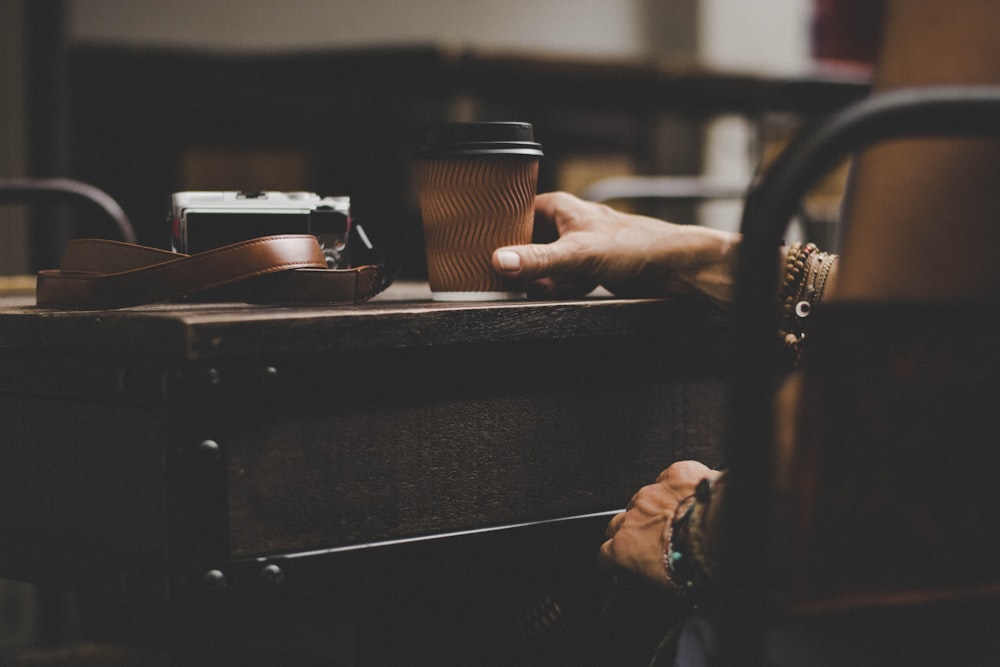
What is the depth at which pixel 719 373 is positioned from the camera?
118 centimetres

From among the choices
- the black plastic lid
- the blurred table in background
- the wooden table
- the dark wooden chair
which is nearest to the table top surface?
the wooden table

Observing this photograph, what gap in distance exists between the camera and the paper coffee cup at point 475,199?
107cm

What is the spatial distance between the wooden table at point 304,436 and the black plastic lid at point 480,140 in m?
0.13

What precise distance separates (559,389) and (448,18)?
17.0ft

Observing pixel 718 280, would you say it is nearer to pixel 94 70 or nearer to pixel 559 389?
pixel 559 389

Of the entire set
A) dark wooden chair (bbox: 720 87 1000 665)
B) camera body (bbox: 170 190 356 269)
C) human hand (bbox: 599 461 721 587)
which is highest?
camera body (bbox: 170 190 356 269)

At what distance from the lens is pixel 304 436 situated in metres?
0.88

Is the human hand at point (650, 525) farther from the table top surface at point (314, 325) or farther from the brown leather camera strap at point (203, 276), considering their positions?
the brown leather camera strap at point (203, 276)

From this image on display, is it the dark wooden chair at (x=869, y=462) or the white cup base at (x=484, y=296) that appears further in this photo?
the white cup base at (x=484, y=296)

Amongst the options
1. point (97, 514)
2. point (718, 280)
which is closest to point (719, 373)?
point (718, 280)

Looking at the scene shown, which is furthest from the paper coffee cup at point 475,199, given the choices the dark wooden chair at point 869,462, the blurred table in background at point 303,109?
the blurred table in background at point 303,109

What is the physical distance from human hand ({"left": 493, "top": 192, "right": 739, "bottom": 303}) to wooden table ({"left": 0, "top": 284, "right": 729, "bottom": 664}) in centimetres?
5

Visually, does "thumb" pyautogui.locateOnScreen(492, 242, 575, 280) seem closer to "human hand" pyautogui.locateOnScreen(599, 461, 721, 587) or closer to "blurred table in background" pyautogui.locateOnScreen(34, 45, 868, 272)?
"human hand" pyautogui.locateOnScreen(599, 461, 721, 587)

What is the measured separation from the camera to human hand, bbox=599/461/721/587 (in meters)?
0.94
